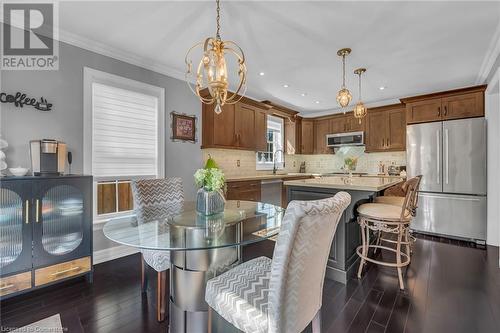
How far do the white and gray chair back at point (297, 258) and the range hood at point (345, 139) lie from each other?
15.7 ft

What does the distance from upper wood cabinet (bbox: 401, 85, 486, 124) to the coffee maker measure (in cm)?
518

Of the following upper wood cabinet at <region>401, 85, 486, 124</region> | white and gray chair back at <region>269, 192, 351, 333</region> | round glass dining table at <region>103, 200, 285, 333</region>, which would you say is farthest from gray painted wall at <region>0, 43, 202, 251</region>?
upper wood cabinet at <region>401, 85, 486, 124</region>

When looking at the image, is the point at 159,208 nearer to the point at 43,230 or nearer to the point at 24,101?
the point at 43,230

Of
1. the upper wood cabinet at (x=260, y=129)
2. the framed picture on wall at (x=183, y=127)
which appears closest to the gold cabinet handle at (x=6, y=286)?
the framed picture on wall at (x=183, y=127)

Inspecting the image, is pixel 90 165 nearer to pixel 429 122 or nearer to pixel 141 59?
pixel 141 59

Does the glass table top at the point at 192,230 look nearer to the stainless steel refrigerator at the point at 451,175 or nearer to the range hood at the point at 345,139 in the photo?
the stainless steel refrigerator at the point at 451,175

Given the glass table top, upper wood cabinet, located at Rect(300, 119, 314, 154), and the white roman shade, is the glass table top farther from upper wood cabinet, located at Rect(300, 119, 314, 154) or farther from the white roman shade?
upper wood cabinet, located at Rect(300, 119, 314, 154)

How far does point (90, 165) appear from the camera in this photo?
2.73 meters

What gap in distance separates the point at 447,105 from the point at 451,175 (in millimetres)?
1183

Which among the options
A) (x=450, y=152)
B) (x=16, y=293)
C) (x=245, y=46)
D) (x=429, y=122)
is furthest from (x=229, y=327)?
(x=429, y=122)

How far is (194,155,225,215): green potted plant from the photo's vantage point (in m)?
1.68

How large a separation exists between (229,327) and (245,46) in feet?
9.04

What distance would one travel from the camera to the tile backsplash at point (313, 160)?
4.54m

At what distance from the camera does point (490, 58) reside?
3000mm
